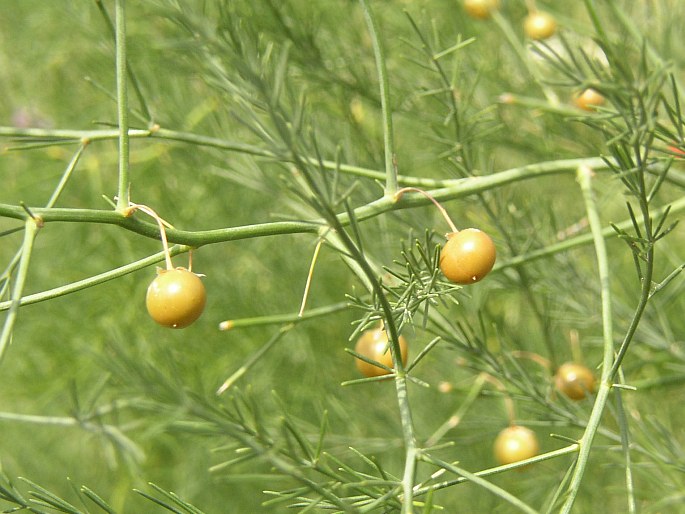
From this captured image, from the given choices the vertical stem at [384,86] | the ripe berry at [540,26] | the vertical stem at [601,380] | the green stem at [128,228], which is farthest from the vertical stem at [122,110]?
the ripe berry at [540,26]

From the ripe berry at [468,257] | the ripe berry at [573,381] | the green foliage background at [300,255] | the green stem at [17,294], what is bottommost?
the green stem at [17,294]

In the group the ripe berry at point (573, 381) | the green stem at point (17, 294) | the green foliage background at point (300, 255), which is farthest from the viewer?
the green foliage background at point (300, 255)

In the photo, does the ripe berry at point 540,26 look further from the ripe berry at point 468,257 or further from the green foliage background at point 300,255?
the ripe berry at point 468,257

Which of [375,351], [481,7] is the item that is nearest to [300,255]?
[481,7]

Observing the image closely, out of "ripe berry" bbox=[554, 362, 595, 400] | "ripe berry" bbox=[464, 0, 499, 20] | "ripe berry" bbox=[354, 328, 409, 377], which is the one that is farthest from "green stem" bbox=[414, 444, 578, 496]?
"ripe berry" bbox=[464, 0, 499, 20]

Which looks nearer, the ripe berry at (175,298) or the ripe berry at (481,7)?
the ripe berry at (175,298)
